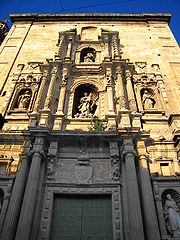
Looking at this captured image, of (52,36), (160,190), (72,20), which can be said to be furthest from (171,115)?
(72,20)

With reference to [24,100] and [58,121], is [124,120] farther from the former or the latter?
[24,100]

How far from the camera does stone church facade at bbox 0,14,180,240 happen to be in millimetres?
6258

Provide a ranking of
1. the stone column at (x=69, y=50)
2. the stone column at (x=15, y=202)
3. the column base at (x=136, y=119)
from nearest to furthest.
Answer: the stone column at (x=15, y=202)
the column base at (x=136, y=119)
the stone column at (x=69, y=50)

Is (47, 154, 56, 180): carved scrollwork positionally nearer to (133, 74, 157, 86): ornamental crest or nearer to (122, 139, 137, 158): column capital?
(122, 139, 137, 158): column capital

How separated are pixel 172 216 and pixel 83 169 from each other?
3033mm

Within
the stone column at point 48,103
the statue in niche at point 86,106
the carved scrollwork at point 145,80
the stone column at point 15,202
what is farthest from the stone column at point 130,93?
the stone column at point 15,202

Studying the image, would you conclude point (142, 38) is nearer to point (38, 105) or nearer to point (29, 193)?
point (38, 105)

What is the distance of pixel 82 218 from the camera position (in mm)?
6559

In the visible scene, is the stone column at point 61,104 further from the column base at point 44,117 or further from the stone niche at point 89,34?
the stone niche at point 89,34

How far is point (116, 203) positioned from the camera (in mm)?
6625

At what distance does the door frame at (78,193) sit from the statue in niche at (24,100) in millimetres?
4331

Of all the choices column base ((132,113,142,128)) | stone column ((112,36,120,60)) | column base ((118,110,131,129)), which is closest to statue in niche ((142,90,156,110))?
column base ((132,113,142,128))

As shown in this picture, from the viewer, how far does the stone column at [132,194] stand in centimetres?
560

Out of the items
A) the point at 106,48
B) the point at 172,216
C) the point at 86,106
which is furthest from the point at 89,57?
the point at 172,216
